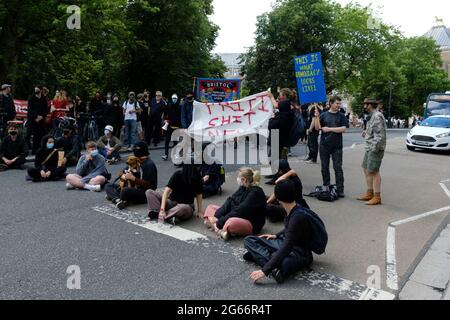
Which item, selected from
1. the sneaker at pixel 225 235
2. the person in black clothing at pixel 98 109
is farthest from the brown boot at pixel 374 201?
the person in black clothing at pixel 98 109

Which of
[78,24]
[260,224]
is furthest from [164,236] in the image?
[78,24]

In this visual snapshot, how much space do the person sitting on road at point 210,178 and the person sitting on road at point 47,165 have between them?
11.2ft

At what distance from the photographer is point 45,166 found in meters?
10.0

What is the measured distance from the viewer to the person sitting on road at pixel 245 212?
6094mm

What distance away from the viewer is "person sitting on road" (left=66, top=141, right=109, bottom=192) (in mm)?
9023

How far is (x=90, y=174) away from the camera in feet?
30.6

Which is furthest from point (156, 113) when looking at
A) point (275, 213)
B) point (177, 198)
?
point (275, 213)

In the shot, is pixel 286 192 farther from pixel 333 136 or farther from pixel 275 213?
pixel 333 136

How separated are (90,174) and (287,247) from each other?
5.85 m

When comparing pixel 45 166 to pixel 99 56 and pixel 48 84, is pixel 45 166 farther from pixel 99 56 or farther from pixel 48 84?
pixel 99 56

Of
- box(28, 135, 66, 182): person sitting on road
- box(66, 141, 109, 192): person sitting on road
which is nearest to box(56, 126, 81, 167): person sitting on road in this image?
box(28, 135, 66, 182): person sitting on road

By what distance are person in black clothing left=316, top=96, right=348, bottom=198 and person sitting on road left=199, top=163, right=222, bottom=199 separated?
6.91 ft

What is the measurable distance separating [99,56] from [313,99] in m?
23.2

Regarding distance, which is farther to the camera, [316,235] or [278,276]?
[316,235]
